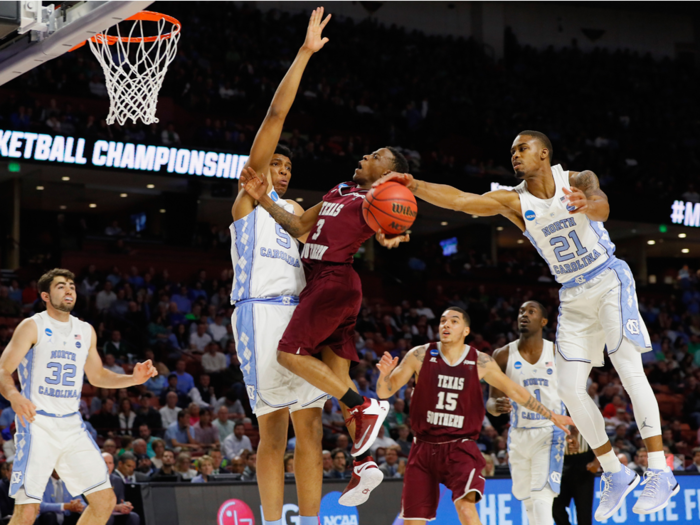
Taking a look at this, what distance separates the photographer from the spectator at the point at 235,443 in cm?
1206

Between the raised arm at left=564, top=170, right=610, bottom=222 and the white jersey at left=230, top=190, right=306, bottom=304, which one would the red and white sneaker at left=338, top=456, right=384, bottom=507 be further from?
the raised arm at left=564, top=170, right=610, bottom=222

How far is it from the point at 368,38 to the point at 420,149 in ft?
17.6

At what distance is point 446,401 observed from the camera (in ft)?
23.7

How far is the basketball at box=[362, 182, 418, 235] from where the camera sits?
521 cm

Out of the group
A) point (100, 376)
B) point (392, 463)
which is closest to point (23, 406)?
point (100, 376)

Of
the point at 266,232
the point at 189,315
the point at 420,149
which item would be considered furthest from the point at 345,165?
the point at 266,232

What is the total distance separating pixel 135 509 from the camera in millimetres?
8812

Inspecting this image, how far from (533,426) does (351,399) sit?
11.7 feet

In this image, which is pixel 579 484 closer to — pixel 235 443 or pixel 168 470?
pixel 168 470

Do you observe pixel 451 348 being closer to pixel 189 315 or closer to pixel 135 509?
pixel 135 509

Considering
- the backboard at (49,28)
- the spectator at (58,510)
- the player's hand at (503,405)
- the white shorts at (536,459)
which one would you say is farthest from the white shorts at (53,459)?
the white shorts at (536,459)

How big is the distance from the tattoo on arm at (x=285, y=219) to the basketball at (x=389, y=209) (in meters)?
0.51

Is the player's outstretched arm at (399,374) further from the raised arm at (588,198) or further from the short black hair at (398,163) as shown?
the raised arm at (588,198)

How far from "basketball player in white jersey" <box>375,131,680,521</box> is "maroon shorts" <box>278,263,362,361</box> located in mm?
770
